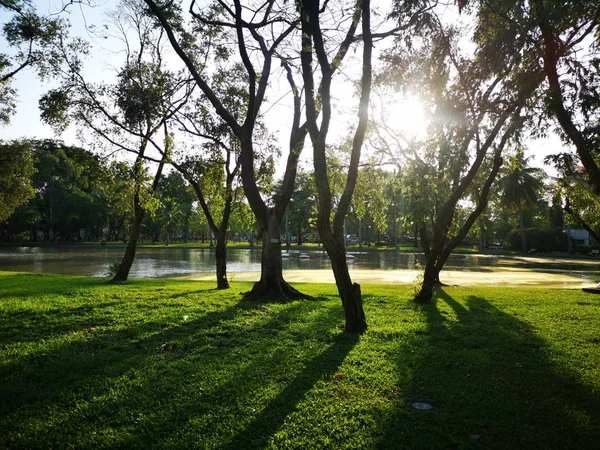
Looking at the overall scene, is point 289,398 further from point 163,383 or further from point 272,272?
point 272,272

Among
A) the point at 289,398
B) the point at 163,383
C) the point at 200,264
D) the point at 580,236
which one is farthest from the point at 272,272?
the point at 580,236

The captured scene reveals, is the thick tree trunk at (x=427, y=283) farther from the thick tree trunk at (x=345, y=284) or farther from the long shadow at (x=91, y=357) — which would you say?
the long shadow at (x=91, y=357)

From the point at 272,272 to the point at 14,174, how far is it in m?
27.6

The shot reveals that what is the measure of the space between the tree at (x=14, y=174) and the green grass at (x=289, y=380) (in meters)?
24.1

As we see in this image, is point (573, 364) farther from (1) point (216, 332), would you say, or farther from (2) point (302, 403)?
(1) point (216, 332)

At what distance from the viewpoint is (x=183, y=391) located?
4.77m

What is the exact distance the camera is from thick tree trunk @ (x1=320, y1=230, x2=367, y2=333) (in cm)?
752

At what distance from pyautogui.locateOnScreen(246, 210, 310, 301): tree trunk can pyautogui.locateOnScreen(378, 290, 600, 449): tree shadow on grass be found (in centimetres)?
540

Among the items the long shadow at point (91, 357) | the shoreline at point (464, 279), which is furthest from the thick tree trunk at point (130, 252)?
the long shadow at point (91, 357)

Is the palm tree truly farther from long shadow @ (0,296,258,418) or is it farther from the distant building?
long shadow @ (0,296,258,418)

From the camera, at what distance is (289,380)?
17.1 feet

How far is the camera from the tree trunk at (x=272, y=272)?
40.1ft

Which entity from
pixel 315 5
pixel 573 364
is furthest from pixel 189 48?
pixel 573 364

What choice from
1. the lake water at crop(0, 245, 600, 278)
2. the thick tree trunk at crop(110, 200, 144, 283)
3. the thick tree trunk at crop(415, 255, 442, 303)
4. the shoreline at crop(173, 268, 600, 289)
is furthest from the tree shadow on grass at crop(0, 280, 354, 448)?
the lake water at crop(0, 245, 600, 278)
